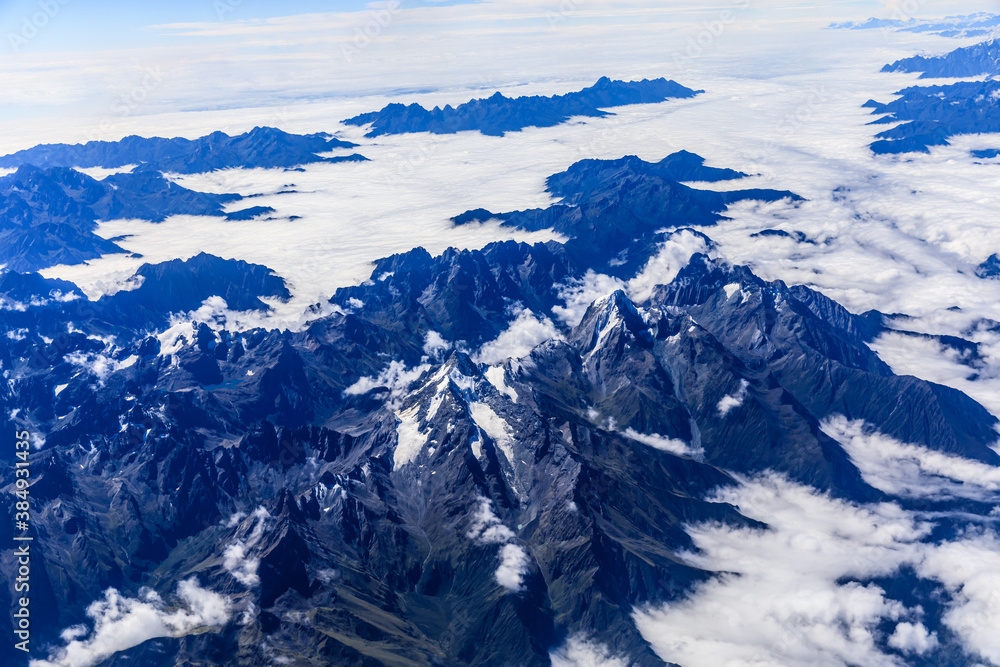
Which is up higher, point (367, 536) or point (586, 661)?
point (367, 536)

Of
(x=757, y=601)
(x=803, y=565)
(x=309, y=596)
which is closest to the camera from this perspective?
(x=309, y=596)

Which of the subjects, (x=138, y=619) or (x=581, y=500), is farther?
(x=581, y=500)

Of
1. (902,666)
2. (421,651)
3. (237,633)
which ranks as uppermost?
(237,633)

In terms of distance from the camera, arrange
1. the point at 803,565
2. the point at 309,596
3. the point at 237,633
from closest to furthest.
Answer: the point at 237,633 < the point at 309,596 < the point at 803,565

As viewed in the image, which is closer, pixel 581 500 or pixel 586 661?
pixel 586 661

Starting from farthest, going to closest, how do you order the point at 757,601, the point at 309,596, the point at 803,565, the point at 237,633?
1. the point at 803,565
2. the point at 757,601
3. the point at 309,596
4. the point at 237,633

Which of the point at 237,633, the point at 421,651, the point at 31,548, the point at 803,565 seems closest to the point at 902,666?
the point at 803,565

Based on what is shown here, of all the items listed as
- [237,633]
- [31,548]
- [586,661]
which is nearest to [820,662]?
[586,661]

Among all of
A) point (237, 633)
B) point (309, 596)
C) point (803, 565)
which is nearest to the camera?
point (237, 633)

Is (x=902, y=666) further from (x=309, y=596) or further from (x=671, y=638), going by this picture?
(x=309, y=596)

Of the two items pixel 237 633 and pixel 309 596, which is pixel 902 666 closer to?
pixel 309 596
